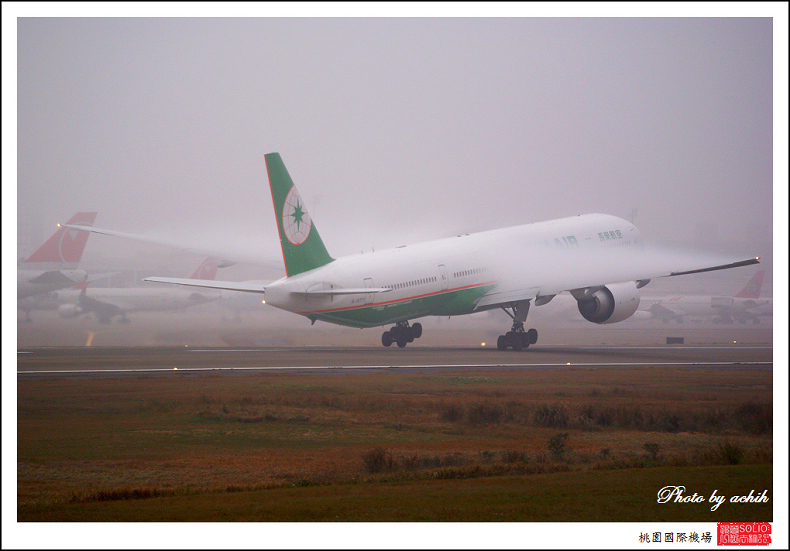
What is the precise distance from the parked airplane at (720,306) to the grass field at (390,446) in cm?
6634

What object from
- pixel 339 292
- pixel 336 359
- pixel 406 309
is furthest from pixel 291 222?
pixel 406 309

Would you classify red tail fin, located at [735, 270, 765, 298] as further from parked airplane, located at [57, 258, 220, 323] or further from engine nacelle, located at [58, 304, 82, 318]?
engine nacelle, located at [58, 304, 82, 318]

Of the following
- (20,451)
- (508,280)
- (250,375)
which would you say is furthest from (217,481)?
(508,280)

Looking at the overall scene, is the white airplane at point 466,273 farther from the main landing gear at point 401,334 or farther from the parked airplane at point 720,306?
the parked airplane at point 720,306

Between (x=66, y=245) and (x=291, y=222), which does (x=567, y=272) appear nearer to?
(x=291, y=222)

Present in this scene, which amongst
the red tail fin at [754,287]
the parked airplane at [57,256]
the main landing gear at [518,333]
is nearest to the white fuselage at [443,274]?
the main landing gear at [518,333]

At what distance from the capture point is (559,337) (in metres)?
68.4

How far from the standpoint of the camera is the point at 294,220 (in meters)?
34.4

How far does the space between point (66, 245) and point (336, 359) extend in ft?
116

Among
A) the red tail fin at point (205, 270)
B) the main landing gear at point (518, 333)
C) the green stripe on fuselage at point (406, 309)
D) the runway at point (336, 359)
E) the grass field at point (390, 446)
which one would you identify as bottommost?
the grass field at point (390, 446)

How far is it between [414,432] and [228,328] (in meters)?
37.6

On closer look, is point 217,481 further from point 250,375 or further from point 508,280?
point 508,280

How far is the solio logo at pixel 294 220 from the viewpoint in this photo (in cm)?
3431

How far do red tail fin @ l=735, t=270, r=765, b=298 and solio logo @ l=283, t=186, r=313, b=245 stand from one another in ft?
257
